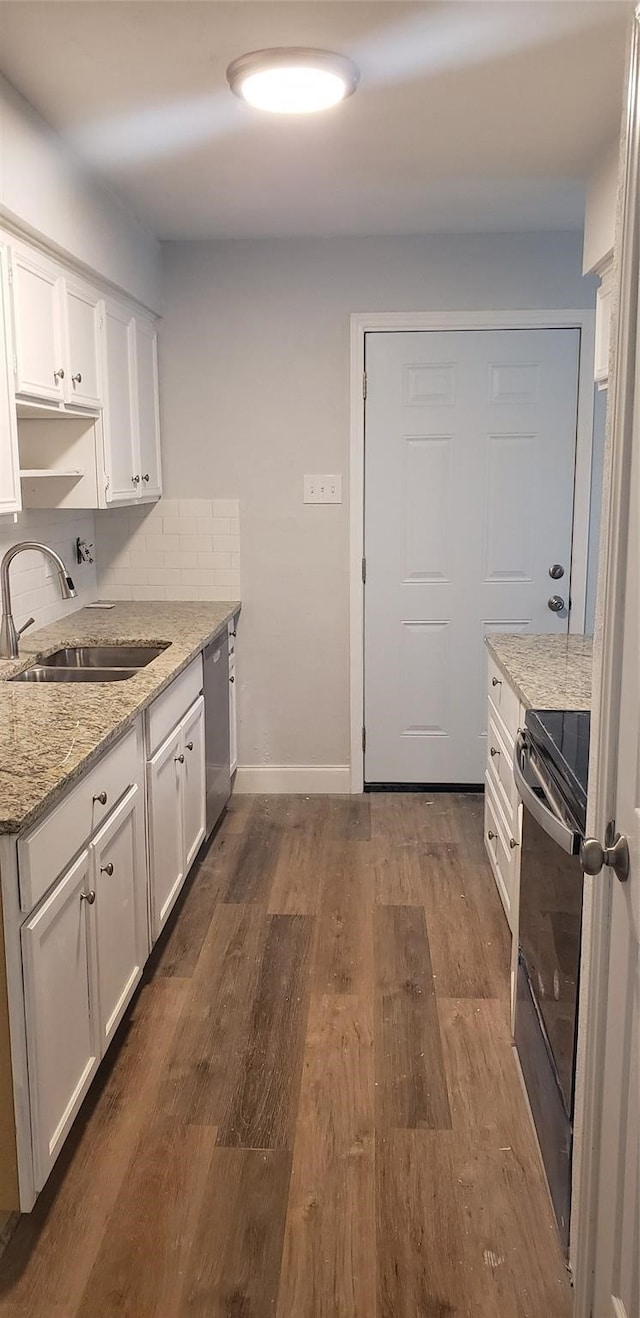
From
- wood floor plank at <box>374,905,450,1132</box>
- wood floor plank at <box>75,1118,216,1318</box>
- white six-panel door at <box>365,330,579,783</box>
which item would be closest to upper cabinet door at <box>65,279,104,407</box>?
white six-panel door at <box>365,330,579,783</box>

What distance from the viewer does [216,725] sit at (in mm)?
4043

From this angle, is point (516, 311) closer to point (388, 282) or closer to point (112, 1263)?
point (388, 282)

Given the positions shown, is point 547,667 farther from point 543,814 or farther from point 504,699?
point 543,814

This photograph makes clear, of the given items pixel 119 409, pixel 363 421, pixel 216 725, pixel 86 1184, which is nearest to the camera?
pixel 86 1184

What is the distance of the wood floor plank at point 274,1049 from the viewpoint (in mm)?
2320

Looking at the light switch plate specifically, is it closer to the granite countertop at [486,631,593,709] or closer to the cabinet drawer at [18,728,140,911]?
the granite countertop at [486,631,593,709]

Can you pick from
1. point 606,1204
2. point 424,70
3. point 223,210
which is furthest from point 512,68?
point 606,1204

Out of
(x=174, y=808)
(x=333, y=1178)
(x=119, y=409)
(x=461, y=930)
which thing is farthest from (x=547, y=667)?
(x=119, y=409)

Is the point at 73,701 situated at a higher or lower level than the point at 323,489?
lower

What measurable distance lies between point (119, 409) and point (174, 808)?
4.94 ft

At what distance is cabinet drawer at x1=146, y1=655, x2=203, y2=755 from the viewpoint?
2.89m

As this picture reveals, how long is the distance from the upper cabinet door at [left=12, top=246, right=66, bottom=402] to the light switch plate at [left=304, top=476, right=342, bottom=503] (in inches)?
60.4

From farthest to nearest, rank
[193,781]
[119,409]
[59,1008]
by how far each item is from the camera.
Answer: [119,409] → [193,781] → [59,1008]

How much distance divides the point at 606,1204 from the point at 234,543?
3.39 m
